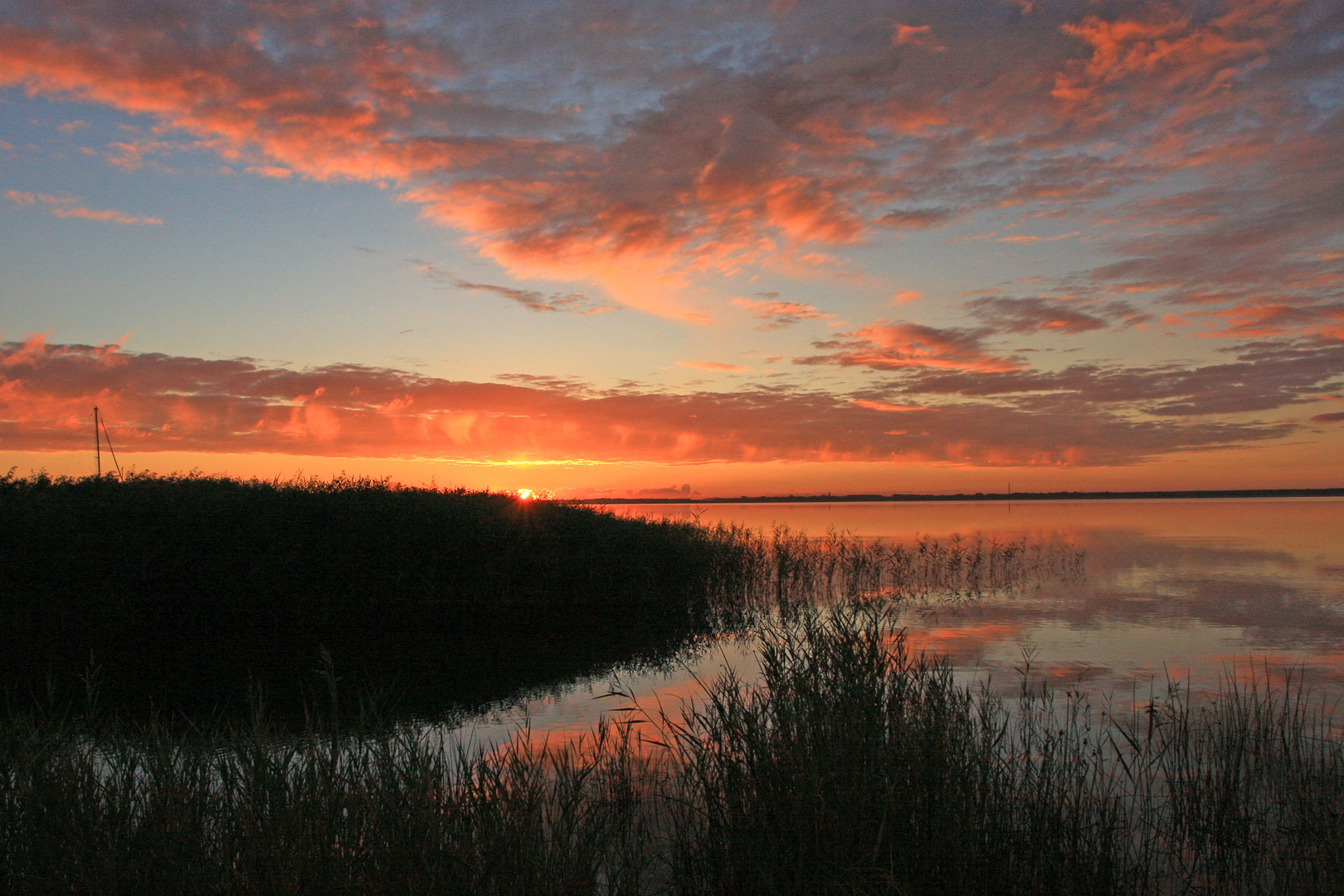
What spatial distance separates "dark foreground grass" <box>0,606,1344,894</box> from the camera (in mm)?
5484

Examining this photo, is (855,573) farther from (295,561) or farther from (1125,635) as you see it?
(295,561)

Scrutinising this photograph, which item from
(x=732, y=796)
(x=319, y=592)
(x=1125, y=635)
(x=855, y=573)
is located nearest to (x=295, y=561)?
(x=319, y=592)

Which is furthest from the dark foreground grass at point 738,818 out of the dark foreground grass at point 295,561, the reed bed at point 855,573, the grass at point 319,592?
the reed bed at point 855,573

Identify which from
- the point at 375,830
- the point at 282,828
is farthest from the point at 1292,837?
the point at 282,828

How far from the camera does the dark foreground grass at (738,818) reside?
548cm

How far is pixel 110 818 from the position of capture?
5949 mm

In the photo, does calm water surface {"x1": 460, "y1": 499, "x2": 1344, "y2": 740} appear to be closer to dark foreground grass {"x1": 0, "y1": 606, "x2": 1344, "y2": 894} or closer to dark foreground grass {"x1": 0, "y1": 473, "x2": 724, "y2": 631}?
dark foreground grass {"x1": 0, "y1": 606, "x2": 1344, "y2": 894}

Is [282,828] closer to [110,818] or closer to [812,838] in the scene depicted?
[110,818]

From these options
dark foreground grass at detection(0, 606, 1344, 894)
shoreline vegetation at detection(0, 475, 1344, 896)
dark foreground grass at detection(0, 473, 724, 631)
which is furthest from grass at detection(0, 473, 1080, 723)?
dark foreground grass at detection(0, 606, 1344, 894)

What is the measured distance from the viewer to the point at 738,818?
665 cm

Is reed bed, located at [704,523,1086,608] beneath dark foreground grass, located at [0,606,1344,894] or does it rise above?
beneath

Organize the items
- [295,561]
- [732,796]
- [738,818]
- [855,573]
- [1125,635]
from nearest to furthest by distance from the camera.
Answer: [738,818]
[732,796]
[1125,635]
[295,561]
[855,573]

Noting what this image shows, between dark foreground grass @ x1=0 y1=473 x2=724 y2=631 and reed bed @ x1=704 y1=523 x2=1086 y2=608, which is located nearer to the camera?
dark foreground grass @ x1=0 y1=473 x2=724 y2=631

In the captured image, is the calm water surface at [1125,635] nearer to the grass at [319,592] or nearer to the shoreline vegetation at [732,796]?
the shoreline vegetation at [732,796]
